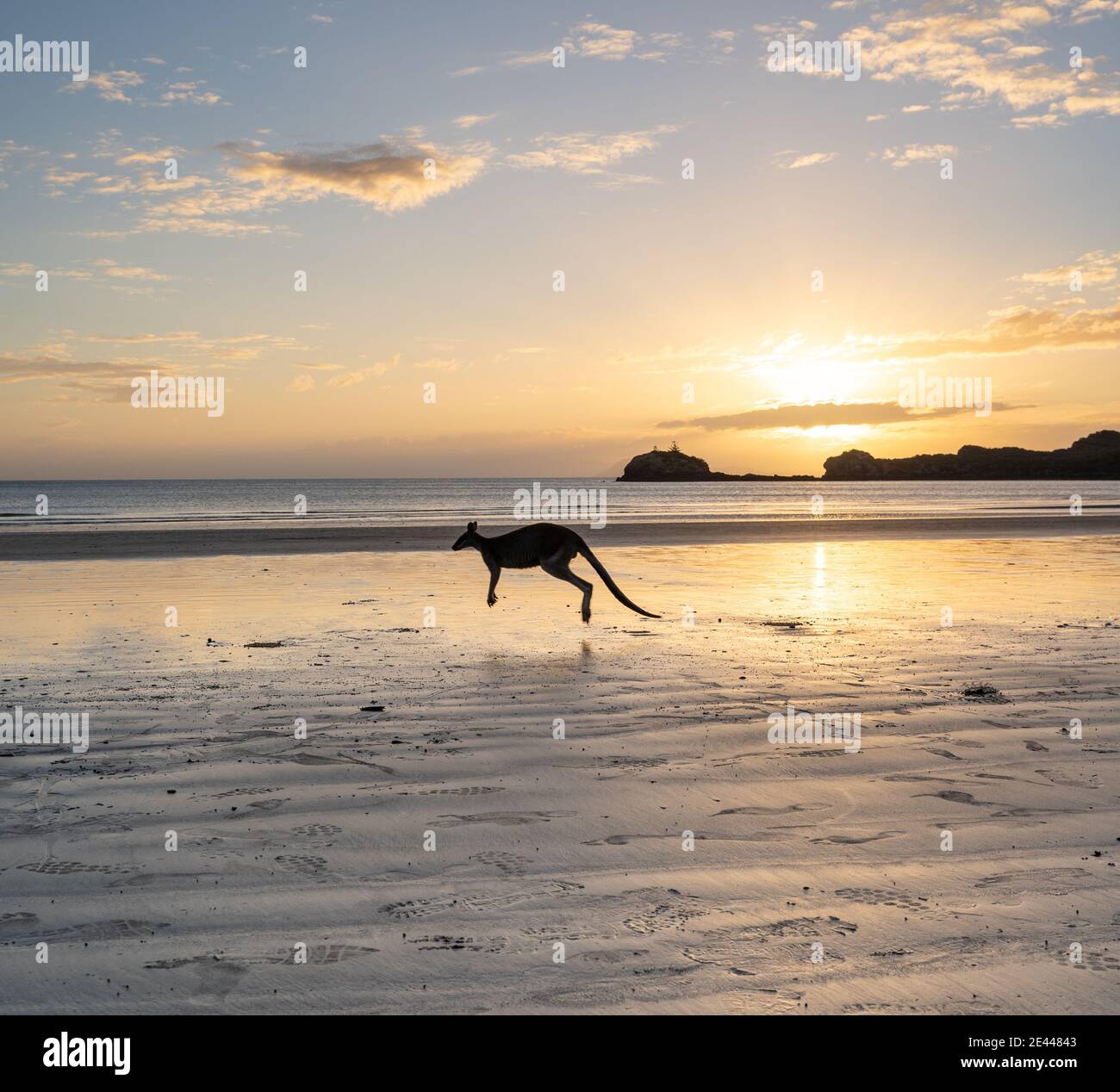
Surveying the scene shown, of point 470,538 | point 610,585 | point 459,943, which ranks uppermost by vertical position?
point 470,538

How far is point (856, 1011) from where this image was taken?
3078 millimetres

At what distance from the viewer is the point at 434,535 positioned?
29.8 metres

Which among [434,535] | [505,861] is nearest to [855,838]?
[505,861]

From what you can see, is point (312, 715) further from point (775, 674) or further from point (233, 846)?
point (775, 674)

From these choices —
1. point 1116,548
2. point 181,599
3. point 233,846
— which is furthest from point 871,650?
point 1116,548

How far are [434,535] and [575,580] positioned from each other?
18054 millimetres

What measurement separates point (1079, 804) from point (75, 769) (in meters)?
5.46

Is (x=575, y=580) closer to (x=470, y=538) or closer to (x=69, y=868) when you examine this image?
(x=470, y=538)

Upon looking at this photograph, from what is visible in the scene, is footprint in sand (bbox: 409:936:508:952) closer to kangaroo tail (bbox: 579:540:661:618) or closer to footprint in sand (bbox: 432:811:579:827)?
footprint in sand (bbox: 432:811:579:827)

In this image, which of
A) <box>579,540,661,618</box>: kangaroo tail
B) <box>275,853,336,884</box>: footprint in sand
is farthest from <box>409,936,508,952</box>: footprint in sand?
<box>579,540,661,618</box>: kangaroo tail

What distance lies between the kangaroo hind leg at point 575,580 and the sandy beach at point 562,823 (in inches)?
27.8

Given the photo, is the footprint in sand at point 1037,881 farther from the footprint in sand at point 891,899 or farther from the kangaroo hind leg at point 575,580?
the kangaroo hind leg at point 575,580

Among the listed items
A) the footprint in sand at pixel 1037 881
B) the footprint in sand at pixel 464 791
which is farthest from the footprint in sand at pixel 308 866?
the footprint in sand at pixel 1037 881

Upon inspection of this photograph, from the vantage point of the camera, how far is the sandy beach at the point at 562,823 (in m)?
3.30
